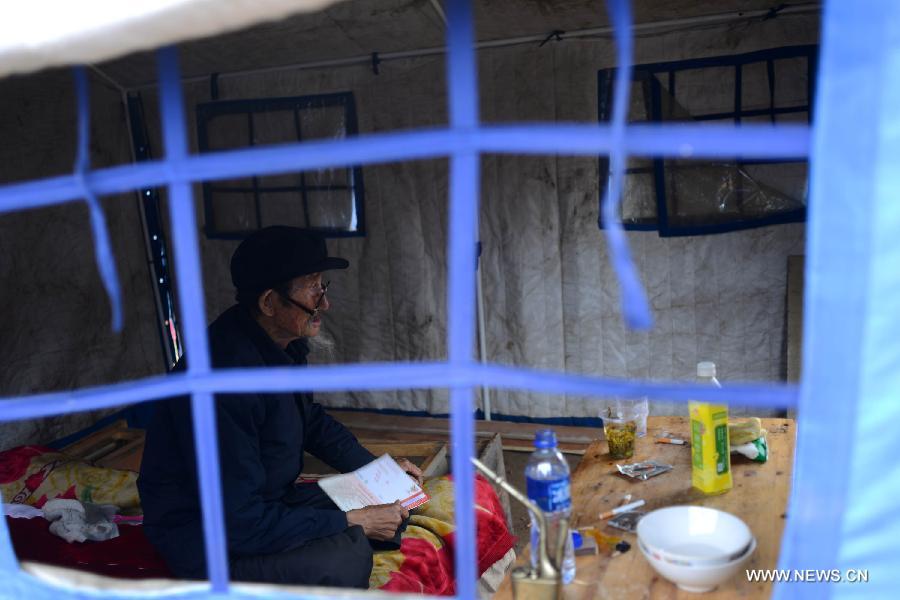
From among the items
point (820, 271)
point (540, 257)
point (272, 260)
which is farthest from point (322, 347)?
point (820, 271)

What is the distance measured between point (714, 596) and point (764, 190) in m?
3.23

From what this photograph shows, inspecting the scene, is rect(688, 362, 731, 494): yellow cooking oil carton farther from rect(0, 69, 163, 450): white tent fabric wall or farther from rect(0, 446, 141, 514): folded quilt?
rect(0, 69, 163, 450): white tent fabric wall

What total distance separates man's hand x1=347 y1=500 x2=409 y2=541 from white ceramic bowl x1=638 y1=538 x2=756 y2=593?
3.95 feet

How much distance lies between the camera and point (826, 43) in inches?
34.9

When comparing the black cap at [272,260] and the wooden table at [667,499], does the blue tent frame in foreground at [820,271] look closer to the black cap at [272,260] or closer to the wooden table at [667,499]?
the wooden table at [667,499]

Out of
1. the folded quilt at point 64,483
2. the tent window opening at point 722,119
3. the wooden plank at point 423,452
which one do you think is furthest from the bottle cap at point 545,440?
the tent window opening at point 722,119

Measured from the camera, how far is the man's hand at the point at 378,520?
8.20 ft

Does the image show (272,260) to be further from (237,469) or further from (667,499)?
(667,499)

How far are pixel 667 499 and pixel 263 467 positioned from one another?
126 cm

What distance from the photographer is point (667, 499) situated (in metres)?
1.91

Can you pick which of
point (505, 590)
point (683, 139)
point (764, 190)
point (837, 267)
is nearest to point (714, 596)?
point (505, 590)

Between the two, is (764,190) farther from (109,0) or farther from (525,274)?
(109,0)

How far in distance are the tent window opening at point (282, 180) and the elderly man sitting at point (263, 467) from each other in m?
2.35

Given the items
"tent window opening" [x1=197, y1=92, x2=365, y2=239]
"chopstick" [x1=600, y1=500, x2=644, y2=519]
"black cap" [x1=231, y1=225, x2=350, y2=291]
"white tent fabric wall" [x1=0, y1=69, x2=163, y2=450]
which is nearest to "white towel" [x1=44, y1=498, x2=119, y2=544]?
"black cap" [x1=231, y1=225, x2=350, y2=291]
